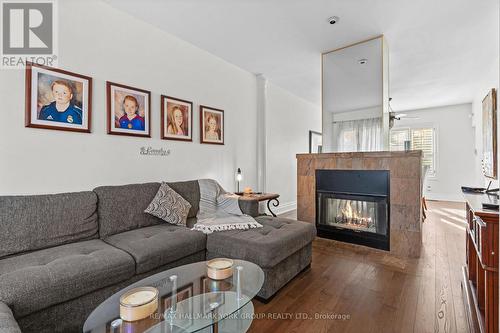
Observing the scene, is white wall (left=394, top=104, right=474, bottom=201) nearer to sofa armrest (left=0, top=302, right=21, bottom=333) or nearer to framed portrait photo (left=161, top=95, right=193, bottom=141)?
framed portrait photo (left=161, top=95, right=193, bottom=141)

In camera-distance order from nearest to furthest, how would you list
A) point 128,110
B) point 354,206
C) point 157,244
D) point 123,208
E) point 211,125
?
point 157,244 < point 123,208 < point 128,110 < point 354,206 < point 211,125

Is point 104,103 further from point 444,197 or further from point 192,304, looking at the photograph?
point 444,197

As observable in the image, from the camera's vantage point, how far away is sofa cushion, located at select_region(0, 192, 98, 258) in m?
1.59

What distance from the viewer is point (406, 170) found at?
282cm

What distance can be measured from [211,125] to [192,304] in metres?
2.56

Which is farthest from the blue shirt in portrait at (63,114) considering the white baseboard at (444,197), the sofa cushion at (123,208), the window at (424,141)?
the white baseboard at (444,197)

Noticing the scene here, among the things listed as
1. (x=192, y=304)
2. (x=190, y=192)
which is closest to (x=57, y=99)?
(x=190, y=192)

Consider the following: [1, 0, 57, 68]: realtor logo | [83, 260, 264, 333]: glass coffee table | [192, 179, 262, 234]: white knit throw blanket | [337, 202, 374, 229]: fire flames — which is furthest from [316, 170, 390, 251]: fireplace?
[1, 0, 57, 68]: realtor logo

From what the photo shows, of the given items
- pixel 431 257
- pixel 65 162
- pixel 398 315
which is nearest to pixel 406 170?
pixel 431 257

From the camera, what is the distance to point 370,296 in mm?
1918

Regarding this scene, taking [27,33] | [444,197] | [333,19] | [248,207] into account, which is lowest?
[444,197]

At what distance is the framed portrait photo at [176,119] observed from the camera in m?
2.82

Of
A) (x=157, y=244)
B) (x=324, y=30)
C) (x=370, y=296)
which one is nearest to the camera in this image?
(x=157, y=244)

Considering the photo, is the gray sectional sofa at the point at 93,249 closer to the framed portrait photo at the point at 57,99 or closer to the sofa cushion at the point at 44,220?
the sofa cushion at the point at 44,220
